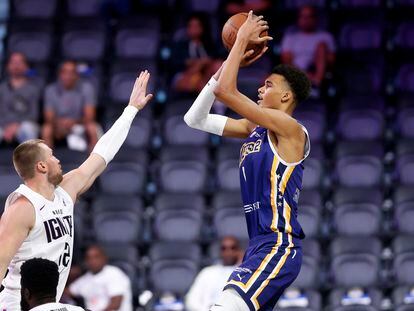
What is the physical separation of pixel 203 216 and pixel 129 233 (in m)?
0.81

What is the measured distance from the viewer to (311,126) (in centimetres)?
1352

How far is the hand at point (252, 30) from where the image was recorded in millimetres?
7430

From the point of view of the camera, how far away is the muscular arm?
707 cm

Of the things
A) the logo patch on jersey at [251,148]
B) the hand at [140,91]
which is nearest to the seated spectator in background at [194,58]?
the hand at [140,91]

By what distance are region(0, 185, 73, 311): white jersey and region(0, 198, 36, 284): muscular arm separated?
2.0 inches

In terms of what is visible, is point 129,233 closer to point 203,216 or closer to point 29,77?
point 203,216

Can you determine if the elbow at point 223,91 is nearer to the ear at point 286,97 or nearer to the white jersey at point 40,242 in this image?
the ear at point 286,97

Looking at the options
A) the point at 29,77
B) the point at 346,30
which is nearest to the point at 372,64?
the point at 346,30

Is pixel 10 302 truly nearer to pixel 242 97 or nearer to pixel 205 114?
pixel 205 114

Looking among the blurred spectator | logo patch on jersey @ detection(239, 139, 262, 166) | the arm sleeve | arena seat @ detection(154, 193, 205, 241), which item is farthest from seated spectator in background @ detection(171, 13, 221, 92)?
logo patch on jersey @ detection(239, 139, 262, 166)

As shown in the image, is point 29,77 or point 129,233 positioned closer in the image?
point 129,233

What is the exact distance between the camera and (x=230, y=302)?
720 cm

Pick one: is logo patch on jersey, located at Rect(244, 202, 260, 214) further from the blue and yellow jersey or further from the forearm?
the forearm

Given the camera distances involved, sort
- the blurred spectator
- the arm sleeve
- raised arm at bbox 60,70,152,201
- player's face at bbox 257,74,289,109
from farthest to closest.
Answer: the blurred spectator < the arm sleeve < raised arm at bbox 60,70,152,201 < player's face at bbox 257,74,289,109
